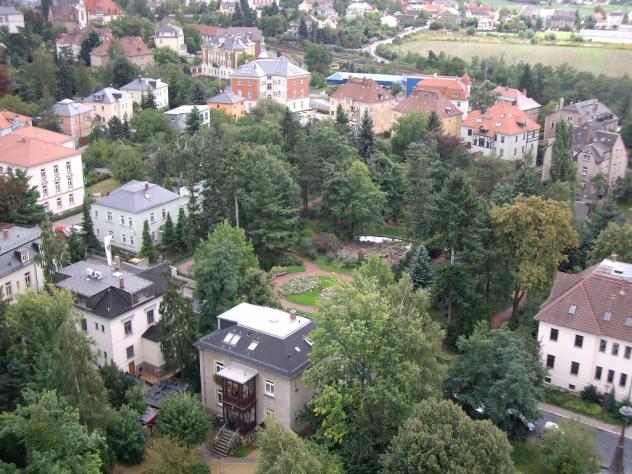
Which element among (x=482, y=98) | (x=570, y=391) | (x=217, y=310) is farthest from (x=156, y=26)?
(x=570, y=391)

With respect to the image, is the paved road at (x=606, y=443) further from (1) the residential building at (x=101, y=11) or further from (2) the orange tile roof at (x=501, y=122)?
(1) the residential building at (x=101, y=11)

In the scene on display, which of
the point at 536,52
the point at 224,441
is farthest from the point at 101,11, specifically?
the point at 224,441

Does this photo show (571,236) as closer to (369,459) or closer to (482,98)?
(369,459)

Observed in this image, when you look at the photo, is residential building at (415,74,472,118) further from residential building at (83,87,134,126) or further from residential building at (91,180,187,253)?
residential building at (91,180,187,253)

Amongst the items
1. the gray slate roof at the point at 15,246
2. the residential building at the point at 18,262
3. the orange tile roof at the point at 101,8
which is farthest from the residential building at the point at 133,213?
the orange tile roof at the point at 101,8

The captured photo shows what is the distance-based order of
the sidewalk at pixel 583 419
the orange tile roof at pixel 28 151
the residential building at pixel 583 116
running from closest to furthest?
the sidewalk at pixel 583 419, the orange tile roof at pixel 28 151, the residential building at pixel 583 116

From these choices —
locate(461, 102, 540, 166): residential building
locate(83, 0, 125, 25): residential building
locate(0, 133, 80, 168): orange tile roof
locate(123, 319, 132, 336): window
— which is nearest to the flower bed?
locate(123, 319, 132, 336): window

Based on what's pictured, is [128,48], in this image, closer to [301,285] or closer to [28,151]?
[28,151]

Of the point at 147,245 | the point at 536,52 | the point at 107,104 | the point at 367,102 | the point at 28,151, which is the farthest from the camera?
the point at 536,52
